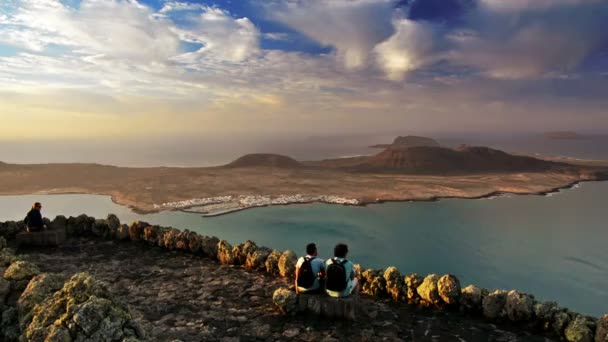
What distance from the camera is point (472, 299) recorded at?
8062 millimetres

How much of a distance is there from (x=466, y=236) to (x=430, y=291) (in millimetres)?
57255

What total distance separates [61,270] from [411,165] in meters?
120

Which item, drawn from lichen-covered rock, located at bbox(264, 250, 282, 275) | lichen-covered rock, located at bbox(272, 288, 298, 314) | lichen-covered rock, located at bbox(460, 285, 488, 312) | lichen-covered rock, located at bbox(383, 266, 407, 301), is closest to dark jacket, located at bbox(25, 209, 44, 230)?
lichen-covered rock, located at bbox(264, 250, 282, 275)

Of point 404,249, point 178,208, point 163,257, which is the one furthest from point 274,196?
point 163,257

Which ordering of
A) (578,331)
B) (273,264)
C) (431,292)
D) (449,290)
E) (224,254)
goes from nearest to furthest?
(578,331), (449,290), (431,292), (273,264), (224,254)

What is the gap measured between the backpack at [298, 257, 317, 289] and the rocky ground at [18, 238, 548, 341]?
28.5 inches

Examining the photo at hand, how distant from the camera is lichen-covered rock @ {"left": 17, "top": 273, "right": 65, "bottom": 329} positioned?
577 centimetres

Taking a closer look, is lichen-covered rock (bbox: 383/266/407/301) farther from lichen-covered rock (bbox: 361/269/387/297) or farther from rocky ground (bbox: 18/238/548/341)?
rocky ground (bbox: 18/238/548/341)

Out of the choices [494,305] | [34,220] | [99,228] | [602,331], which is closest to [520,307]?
[494,305]

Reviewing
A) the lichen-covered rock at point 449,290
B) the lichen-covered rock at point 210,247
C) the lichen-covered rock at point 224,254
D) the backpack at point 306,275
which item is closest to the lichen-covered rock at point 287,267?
the lichen-covered rock at point 224,254

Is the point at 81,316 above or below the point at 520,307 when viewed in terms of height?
above

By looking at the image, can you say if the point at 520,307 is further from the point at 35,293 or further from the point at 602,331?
the point at 35,293

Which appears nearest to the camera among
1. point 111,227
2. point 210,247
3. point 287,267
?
point 287,267

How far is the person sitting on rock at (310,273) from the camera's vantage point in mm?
7852
